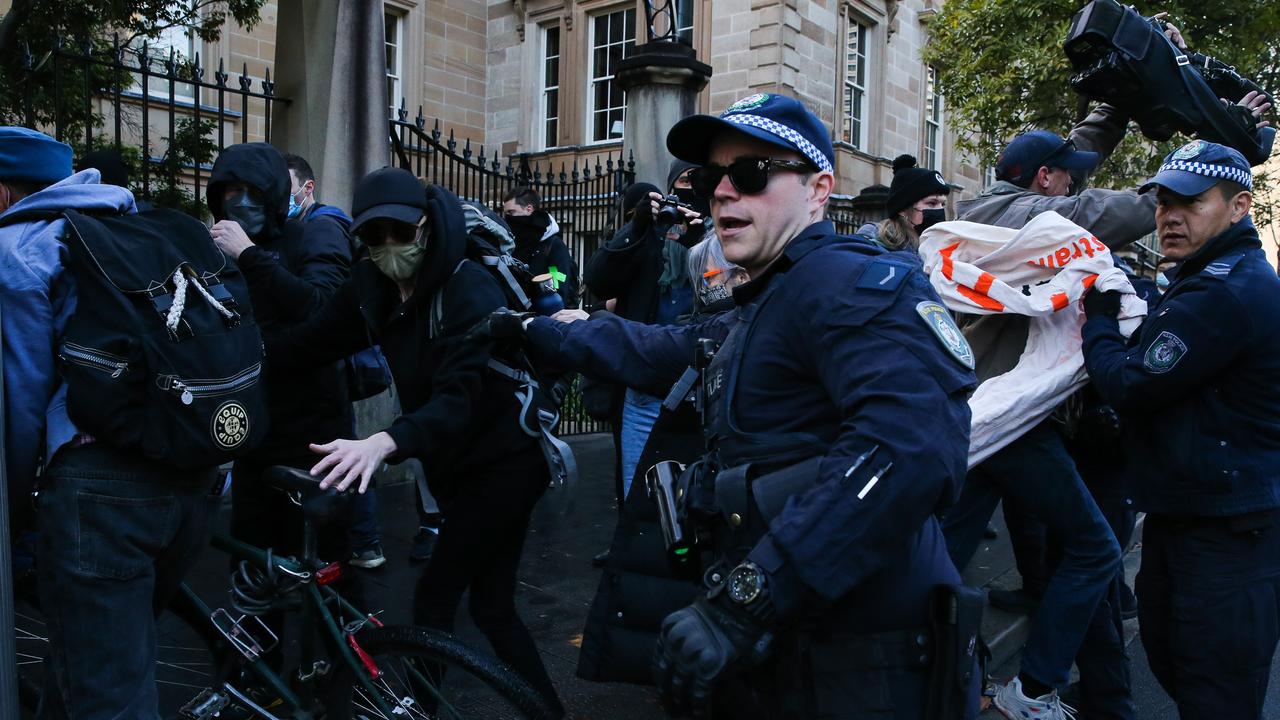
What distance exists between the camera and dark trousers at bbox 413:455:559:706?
10.6ft

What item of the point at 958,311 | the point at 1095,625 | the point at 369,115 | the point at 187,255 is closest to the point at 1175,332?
the point at 958,311

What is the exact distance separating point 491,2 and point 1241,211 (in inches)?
743

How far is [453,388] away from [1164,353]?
2.17m

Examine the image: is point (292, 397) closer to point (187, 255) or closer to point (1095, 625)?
point (187, 255)

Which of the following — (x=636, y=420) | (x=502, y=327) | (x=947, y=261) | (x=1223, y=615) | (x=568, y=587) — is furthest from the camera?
(x=568, y=587)

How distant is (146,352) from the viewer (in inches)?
97.0

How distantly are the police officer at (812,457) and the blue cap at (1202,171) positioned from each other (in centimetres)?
169

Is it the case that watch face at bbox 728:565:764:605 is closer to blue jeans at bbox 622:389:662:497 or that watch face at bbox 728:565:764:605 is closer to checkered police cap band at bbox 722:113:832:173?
checkered police cap band at bbox 722:113:832:173

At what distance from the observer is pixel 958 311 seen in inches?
160

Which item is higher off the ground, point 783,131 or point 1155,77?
point 1155,77

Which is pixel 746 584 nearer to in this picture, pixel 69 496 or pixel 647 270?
pixel 69 496

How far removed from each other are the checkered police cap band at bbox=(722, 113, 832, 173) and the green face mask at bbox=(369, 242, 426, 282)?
4.76ft

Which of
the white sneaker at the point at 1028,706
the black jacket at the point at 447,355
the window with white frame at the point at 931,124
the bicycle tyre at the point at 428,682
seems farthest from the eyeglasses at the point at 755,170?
the window with white frame at the point at 931,124

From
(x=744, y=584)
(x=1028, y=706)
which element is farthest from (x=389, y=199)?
(x=1028, y=706)
